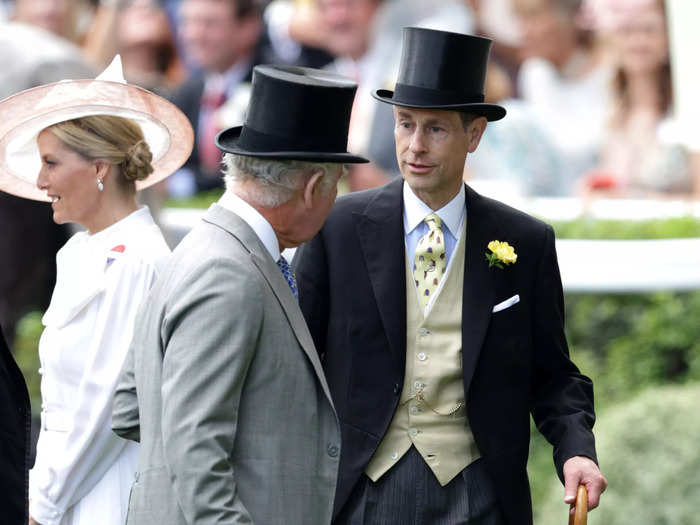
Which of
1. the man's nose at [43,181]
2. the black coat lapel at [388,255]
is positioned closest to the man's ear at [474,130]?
the black coat lapel at [388,255]

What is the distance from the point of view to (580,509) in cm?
312

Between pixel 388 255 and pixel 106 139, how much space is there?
0.86 meters

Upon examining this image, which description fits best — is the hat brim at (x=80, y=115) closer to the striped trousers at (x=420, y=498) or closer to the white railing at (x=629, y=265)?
the striped trousers at (x=420, y=498)

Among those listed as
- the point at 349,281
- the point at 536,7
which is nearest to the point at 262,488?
the point at 349,281

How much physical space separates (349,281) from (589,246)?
14.8 feet

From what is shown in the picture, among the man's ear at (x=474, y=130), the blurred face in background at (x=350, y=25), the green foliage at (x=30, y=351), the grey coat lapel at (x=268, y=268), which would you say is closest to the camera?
the grey coat lapel at (x=268, y=268)

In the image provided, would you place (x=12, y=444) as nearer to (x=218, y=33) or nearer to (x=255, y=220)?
(x=255, y=220)

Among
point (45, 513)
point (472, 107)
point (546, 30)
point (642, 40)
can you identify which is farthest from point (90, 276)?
point (546, 30)

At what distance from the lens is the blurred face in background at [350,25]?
991 cm

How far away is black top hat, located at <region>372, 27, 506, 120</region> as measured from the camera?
3445mm

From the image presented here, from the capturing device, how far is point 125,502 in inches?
128

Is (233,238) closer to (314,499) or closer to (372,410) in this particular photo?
(314,499)

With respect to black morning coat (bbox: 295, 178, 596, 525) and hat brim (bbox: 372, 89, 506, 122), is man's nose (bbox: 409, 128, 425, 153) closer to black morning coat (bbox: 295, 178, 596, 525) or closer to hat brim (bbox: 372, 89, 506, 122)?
hat brim (bbox: 372, 89, 506, 122)

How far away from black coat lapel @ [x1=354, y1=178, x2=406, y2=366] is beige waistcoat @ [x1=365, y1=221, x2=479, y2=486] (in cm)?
6
